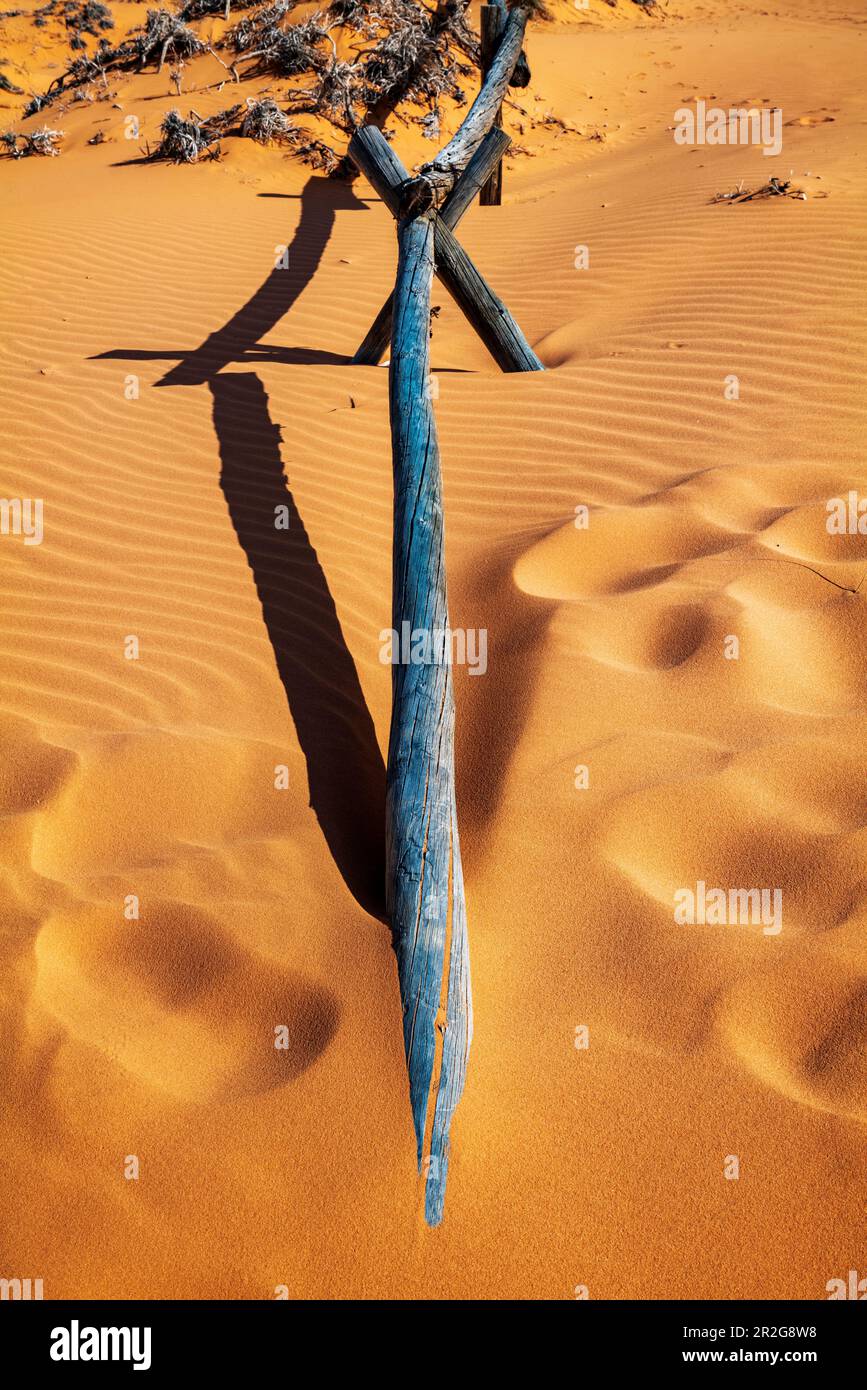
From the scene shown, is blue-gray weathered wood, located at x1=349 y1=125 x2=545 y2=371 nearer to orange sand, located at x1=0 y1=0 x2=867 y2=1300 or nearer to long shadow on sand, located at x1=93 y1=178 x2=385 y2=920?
orange sand, located at x1=0 y1=0 x2=867 y2=1300

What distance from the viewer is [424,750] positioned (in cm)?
227

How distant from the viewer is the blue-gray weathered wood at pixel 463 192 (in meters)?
4.98

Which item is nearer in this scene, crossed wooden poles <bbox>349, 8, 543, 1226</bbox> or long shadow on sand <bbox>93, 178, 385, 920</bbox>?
crossed wooden poles <bbox>349, 8, 543, 1226</bbox>

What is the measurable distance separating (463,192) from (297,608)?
3022 millimetres

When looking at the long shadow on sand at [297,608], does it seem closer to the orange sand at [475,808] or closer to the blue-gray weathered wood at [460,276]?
the orange sand at [475,808]

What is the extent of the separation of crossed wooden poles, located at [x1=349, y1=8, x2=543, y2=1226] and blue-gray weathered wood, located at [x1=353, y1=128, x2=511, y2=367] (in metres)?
0.28

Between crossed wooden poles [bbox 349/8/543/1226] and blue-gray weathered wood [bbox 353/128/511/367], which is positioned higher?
blue-gray weathered wood [bbox 353/128/511/367]

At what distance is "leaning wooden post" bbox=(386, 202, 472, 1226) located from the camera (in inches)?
70.7

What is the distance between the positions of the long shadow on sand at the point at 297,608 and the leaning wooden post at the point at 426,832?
25cm

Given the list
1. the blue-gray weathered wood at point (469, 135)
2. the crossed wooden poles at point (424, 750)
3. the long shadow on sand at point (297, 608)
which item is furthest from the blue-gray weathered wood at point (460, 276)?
the long shadow on sand at point (297, 608)

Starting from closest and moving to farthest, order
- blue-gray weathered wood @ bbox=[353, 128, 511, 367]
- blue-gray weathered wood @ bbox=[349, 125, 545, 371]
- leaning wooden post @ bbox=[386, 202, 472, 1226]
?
leaning wooden post @ bbox=[386, 202, 472, 1226] → blue-gray weathered wood @ bbox=[349, 125, 545, 371] → blue-gray weathered wood @ bbox=[353, 128, 511, 367]

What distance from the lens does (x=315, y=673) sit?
3.06 meters

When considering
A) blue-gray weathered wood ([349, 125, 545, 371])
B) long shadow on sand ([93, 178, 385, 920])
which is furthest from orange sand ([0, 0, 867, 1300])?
blue-gray weathered wood ([349, 125, 545, 371])
